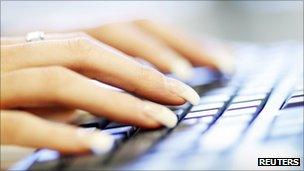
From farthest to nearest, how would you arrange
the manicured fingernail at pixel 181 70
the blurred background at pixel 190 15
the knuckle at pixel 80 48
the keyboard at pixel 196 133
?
the blurred background at pixel 190 15 < the manicured fingernail at pixel 181 70 < the knuckle at pixel 80 48 < the keyboard at pixel 196 133

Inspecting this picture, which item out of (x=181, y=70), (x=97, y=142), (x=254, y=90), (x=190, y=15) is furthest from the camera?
(x=190, y=15)

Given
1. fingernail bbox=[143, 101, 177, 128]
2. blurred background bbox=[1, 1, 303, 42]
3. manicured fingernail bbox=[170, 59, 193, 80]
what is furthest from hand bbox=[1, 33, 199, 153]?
blurred background bbox=[1, 1, 303, 42]

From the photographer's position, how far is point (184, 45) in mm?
627

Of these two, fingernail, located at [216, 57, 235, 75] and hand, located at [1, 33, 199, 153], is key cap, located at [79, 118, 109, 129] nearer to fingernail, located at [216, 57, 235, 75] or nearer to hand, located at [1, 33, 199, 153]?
hand, located at [1, 33, 199, 153]

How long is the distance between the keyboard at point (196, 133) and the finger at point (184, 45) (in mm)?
166

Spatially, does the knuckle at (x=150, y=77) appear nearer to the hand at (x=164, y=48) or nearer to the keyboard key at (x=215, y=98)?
the keyboard key at (x=215, y=98)

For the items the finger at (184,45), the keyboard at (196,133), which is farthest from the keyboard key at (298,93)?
the finger at (184,45)

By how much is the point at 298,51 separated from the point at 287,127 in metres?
0.37

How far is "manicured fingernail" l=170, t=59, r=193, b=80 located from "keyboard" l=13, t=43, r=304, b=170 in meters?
0.11

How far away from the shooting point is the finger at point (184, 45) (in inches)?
23.1

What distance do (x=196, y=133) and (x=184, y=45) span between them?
1.09 feet

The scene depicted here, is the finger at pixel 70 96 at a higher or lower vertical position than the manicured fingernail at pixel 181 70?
lower

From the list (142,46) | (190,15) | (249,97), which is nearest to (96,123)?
(249,97)

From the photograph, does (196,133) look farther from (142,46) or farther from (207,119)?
(142,46)
